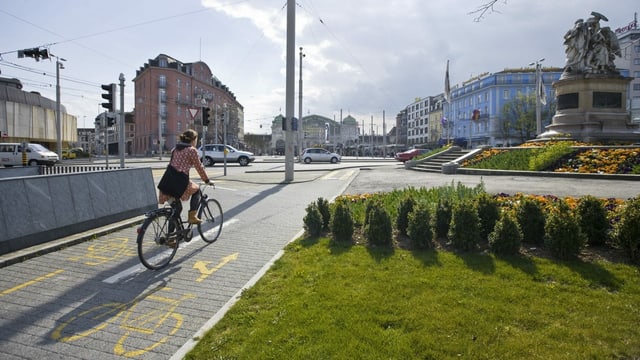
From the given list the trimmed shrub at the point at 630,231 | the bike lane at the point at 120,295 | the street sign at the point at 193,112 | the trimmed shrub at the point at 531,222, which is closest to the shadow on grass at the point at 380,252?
the bike lane at the point at 120,295

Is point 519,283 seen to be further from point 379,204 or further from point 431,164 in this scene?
point 431,164

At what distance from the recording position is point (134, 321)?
3.58 meters

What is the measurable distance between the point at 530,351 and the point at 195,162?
4644 mm

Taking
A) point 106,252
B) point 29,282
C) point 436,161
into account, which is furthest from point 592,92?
point 29,282

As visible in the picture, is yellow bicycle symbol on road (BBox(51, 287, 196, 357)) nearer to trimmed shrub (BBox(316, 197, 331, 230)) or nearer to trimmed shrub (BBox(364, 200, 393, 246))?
trimmed shrub (BBox(364, 200, 393, 246))

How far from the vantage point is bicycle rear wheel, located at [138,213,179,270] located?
4938 millimetres

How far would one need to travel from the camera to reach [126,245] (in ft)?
20.5

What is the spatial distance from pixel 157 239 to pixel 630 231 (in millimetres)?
5892

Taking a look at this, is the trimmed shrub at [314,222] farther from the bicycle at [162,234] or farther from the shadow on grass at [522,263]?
the shadow on grass at [522,263]

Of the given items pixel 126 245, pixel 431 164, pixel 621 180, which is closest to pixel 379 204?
pixel 126 245

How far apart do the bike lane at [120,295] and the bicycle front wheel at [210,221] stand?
0.50ft

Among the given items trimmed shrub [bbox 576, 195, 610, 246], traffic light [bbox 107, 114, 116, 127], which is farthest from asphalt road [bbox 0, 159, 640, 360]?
traffic light [bbox 107, 114, 116, 127]

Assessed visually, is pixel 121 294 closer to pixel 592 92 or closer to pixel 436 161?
pixel 436 161

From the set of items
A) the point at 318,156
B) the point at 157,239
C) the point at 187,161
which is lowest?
the point at 157,239
